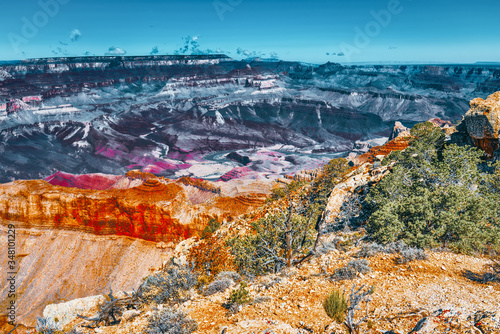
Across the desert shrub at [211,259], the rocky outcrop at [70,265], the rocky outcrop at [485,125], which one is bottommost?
the rocky outcrop at [70,265]

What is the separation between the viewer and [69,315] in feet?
55.5

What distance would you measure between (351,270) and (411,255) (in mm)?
2022

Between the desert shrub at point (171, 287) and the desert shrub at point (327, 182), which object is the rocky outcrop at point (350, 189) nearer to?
the desert shrub at point (327, 182)

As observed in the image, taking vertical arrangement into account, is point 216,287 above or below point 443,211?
below

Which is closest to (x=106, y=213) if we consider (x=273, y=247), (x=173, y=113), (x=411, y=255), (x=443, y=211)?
(x=273, y=247)

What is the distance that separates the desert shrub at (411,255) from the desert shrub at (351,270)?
106 centimetres

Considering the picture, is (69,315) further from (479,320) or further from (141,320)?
(479,320)

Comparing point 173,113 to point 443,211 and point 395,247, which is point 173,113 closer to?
point 443,211

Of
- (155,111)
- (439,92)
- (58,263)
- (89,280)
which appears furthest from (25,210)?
(439,92)

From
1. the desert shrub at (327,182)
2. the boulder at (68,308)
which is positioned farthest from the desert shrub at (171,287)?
the desert shrub at (327,182)

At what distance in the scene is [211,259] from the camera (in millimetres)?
13875

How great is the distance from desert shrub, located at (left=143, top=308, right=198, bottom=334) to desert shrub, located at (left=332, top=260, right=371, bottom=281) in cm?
439

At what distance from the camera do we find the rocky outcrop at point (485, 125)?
17.3 m

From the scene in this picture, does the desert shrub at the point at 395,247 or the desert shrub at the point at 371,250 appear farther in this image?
the desert shrub at the point at 371,250
